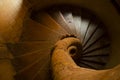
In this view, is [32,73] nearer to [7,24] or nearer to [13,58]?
[13,58]

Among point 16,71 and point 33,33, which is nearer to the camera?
point 16,71

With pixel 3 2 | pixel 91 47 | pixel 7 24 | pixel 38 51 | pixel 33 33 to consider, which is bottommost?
pixel 91 47

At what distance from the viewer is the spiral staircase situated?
2930 mm

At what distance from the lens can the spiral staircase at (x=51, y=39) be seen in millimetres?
2930

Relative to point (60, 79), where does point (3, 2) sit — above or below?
above

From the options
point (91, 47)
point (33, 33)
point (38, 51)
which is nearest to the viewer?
point (38, 51)

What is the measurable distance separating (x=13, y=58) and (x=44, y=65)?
20.9 inches

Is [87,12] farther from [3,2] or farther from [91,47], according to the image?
[3,2]

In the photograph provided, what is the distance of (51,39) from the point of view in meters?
3.51

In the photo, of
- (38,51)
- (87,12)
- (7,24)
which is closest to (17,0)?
(7,24)

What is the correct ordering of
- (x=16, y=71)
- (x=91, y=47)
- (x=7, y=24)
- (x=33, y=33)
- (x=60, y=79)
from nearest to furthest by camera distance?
(x=60, y=79), (x=16, y=71), (x=7, y=24), (x=33, y=33), (x=91, y=47)

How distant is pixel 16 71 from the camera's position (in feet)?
9.10

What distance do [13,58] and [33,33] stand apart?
757 millimetres

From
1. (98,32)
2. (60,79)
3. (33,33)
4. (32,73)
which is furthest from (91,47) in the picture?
(60,79)
